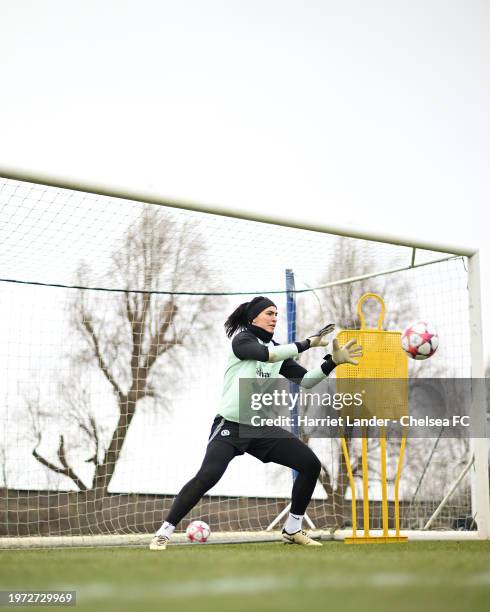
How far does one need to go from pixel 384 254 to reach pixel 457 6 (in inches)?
238

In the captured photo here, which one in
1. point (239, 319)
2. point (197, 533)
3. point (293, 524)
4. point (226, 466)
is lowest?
point (197, 533)

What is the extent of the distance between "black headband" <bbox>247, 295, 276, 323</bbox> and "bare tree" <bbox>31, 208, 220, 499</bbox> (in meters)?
2.32

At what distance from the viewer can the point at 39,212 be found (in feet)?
21.8

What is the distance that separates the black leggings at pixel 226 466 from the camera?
5.19 metres

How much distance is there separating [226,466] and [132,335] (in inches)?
214

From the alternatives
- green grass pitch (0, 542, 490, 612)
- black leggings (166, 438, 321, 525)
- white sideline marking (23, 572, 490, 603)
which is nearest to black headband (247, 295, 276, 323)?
black leggings (166, 438, 321, 525)

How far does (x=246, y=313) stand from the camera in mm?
5859

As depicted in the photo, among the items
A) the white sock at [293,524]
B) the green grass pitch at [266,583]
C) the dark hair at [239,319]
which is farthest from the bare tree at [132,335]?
the green grass pitch at [266,583]

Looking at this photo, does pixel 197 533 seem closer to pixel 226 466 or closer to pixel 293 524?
pixel 293 524

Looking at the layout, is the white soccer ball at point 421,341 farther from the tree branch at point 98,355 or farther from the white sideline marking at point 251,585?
the tree branch at point 98,355

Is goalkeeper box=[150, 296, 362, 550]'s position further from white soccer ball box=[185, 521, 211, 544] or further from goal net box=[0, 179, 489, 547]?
goal net box=[0, 179, 489, 547]

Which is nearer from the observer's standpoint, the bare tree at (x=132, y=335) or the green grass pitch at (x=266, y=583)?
the green grass pitch at (x=266, y=583)

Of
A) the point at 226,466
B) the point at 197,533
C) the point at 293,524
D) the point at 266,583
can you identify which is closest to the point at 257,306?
the point at 226,466

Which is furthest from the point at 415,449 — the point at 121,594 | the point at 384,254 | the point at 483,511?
the point at 121,594
